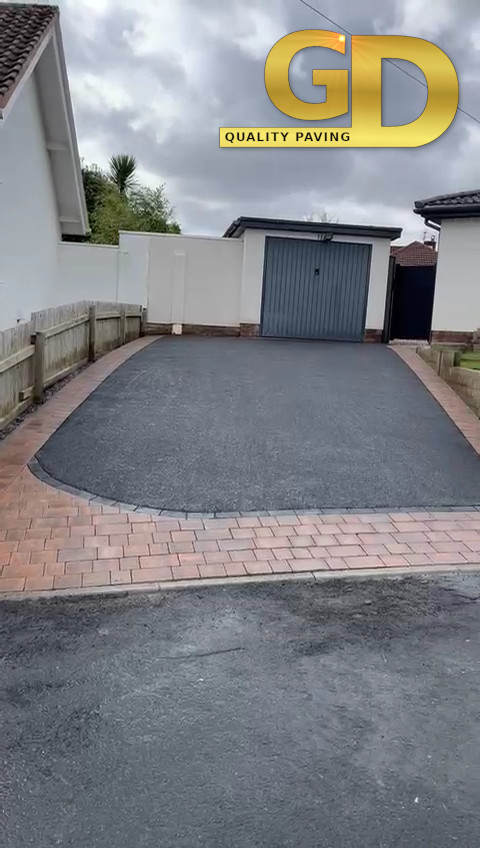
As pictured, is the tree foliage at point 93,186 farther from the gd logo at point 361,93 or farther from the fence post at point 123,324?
the gd logo at point 361,93

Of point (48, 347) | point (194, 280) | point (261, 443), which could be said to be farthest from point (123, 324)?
point (261, 443)

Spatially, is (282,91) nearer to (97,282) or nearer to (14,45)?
(14,45)

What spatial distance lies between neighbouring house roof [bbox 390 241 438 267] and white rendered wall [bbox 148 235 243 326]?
20576 millimetres

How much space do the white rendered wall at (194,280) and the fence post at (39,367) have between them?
852 cm

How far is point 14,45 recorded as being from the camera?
1061cm

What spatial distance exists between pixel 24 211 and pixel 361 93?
22.1ft

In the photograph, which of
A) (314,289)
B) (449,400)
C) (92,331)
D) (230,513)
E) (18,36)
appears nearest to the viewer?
(230,513)

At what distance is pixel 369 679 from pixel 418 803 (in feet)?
2.82

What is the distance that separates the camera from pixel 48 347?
9375 mm

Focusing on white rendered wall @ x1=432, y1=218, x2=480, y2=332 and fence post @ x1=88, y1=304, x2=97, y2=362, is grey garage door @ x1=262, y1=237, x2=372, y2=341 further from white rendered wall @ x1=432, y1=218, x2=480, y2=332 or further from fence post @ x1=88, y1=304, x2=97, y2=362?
fence post @ x1=88, y1=304, x2=97, y2=362

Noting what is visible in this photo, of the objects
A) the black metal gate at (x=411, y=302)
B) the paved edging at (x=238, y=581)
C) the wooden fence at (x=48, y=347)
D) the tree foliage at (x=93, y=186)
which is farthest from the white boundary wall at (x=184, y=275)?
the tree foliage at (x=93, y=186)

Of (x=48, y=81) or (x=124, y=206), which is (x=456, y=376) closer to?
(x=48, y=81)

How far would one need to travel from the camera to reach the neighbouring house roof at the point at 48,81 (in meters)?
9.76

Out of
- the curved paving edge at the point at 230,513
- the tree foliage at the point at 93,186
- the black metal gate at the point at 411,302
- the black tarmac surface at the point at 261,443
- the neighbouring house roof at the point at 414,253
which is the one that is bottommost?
the curved paving edge at the point at 230,513
